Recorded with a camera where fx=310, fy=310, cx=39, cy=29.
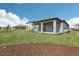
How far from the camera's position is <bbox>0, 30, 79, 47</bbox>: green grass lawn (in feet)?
13.9

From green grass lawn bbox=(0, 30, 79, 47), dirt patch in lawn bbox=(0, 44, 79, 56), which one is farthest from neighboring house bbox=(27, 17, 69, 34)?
dirt patch in lawn bbox=(0, 44, 79, 56)

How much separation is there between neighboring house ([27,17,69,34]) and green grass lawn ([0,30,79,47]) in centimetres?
7

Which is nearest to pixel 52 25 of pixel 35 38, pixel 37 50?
pixel 35 38

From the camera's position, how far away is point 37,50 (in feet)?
13.8

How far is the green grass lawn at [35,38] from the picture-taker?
4238 mm

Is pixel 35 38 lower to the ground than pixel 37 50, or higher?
higher

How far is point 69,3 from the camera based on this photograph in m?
4.21

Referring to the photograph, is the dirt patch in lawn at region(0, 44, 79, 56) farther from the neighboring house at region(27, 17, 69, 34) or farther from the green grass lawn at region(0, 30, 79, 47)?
the neighboring house at region(27, 17, 69, 34)

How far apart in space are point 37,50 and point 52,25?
0.40m

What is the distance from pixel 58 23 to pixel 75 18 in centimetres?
24

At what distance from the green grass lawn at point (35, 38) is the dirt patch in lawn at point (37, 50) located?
6 cm

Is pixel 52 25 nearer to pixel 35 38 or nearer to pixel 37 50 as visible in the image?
pixel 35 38

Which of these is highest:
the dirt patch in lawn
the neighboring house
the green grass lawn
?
the neighboring house

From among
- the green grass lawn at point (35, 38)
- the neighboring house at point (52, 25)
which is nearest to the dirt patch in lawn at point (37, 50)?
the green grass lawn at point (35, 38)
